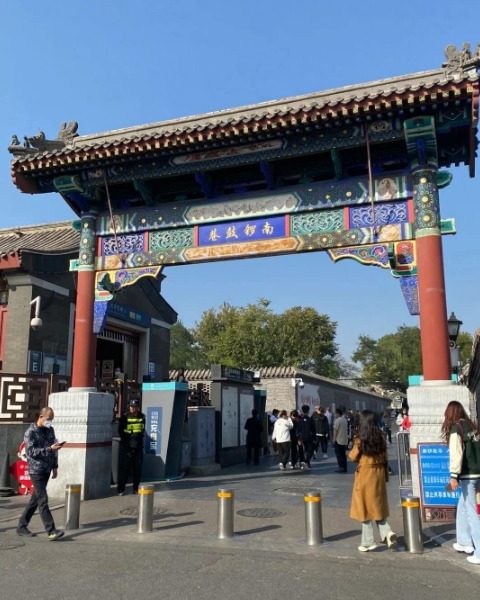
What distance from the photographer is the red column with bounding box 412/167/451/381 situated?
830 cm

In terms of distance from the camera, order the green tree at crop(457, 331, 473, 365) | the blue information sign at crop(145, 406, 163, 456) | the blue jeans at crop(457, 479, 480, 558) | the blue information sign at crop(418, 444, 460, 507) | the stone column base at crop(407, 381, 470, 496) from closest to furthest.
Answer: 1. the blue jeans at crop(457, 479, 480, 558)
2. the blue information sign at crop(418, 444, 460, 507)
3. the stone column base at crop(407, 381, 470, 496)
4. the blue information sign at crop(145, 406, 163, 456)
5. the green tree at crop(457, 331, 473, 365)

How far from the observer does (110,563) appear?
18.8 feet

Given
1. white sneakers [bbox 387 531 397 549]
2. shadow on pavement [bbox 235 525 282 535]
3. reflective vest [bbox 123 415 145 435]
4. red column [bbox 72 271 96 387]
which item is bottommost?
shadow on pavement [bbox 235 525 282 535]

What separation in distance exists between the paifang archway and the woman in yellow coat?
8.09 ft

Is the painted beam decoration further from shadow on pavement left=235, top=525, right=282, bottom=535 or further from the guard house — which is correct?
shadow on pavement left=235, top=525, right=282, bottom=535

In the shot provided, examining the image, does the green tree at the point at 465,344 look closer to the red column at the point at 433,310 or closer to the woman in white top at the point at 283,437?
the woman in white top at the point at 283,437

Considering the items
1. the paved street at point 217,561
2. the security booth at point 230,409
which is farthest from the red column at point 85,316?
the security booth at point 230,409

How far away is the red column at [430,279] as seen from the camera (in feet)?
27.2

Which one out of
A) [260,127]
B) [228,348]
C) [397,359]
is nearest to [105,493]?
[260,127]

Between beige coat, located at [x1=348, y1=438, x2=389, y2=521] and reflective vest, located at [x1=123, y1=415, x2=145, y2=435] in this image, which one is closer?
beige coat, located at [x1=348, y1=438, x2=389, y2=521]

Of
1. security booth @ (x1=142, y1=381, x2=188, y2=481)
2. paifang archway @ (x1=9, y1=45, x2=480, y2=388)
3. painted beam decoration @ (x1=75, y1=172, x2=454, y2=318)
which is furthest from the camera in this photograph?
security booth @ (x1=142, y1=381, x2=188, y2=481)

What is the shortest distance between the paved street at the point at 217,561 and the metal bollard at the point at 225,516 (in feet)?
0.43

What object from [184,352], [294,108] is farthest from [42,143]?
[184,352]

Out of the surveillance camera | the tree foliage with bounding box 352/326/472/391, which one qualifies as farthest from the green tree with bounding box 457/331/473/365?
the surveillance camera
